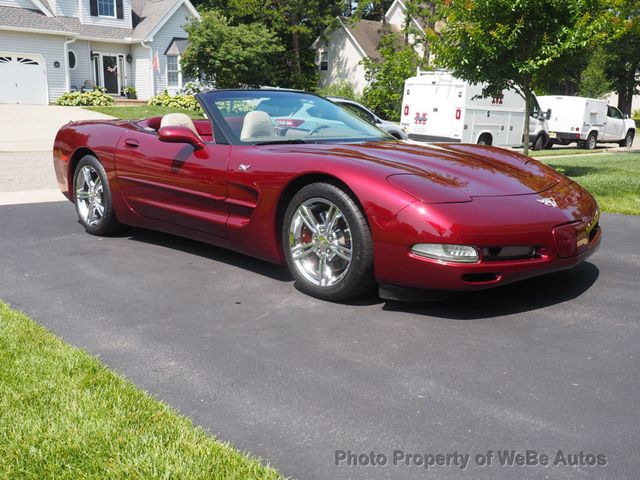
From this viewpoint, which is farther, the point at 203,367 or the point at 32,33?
the point at 32,33

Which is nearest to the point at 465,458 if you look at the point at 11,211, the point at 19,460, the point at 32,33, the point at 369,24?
the point at 19,460

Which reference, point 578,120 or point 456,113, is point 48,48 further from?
point 578,120

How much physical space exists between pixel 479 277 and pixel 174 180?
2462 millimetres

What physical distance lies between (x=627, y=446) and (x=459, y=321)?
57.1 inches

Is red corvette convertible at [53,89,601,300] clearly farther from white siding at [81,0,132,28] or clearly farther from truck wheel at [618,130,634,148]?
white siding at [81,0,132,28]

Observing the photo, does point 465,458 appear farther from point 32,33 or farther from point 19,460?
point 32,33

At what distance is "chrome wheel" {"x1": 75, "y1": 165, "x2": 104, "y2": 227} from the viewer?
591cm

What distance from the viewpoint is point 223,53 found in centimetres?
2922

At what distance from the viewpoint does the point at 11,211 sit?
7.30 m

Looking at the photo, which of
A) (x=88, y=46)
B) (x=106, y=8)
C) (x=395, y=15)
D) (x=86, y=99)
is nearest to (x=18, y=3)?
(x=88, y=46)

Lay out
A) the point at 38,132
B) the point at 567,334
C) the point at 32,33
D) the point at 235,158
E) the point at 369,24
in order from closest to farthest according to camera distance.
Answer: the point at 567,334, the point at 235,158, the point at 38,132, the point at 32,33, the point at 369,24

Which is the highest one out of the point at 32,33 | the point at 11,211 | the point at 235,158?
the point at 32,33

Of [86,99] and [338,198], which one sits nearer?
[338,198]

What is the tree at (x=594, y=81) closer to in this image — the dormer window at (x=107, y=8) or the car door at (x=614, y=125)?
the car door at (x=614, y=125)
